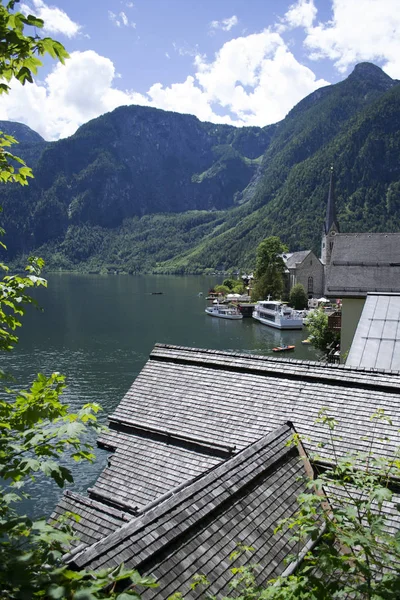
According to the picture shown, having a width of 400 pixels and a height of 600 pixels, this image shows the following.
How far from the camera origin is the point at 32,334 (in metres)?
55.9

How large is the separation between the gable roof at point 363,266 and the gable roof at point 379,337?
9117 mm

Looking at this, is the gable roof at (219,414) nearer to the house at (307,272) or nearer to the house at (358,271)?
the house at (358,271)

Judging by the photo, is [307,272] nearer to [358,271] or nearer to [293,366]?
[358,271]

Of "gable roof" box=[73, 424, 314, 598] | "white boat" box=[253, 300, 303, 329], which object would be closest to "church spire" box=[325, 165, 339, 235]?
"white boat" box=[253, 300, 303, 329]

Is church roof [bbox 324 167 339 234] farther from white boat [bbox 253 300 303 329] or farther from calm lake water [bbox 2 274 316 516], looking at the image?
white boat [bbox 253 300 303 329]

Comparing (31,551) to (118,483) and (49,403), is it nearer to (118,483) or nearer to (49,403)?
(49,403)

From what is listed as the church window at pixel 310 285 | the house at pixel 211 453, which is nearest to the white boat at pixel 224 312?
the church window at pixel 310 285

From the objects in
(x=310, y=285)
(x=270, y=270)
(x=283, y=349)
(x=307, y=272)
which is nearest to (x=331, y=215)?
(x=307, y=272)

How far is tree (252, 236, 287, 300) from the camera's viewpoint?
8219 centimetres

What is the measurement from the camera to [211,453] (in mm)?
9750

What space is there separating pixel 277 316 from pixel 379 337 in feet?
155

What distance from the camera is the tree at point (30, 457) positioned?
2.79 meters

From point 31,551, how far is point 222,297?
96.9m

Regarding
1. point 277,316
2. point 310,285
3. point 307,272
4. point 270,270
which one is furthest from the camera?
point 310,285
